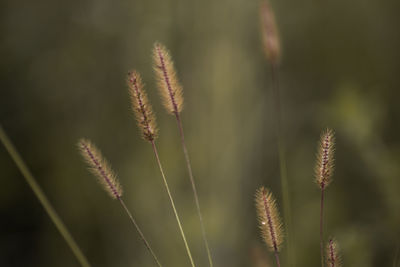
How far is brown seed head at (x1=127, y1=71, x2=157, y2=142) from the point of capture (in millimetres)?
1034

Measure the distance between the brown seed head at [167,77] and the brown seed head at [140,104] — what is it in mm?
47

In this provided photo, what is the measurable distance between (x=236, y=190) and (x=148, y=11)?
101cm

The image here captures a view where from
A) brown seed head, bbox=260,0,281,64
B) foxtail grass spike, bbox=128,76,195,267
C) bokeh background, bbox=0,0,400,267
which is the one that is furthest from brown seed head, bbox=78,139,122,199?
bokeh background, bbox=0,0,400,267

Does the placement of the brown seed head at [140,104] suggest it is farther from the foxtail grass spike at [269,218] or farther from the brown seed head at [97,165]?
the foxtail grass spike at [269,218]

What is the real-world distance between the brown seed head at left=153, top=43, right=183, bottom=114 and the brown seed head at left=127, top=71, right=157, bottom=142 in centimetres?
5

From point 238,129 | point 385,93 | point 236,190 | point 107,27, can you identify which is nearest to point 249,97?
point 238,129

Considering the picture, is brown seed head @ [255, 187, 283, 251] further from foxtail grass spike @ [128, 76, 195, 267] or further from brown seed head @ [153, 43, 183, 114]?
brown seed head @ [153, 43, 183, 114]

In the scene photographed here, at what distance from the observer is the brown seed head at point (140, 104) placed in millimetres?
1034

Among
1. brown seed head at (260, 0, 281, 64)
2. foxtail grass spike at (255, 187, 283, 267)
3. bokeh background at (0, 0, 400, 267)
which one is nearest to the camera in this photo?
foxtail grass spike at (255, 187, 283, 267)

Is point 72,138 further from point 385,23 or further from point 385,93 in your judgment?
point 385,23

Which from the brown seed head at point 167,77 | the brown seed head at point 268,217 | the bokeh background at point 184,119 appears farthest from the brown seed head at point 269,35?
the bokeh background at point 184,119

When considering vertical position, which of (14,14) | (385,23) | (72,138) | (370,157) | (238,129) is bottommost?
(370,157)

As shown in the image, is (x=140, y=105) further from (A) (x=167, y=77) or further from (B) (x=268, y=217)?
(B) (x=268, y=217)

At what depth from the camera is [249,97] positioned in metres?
2.61
